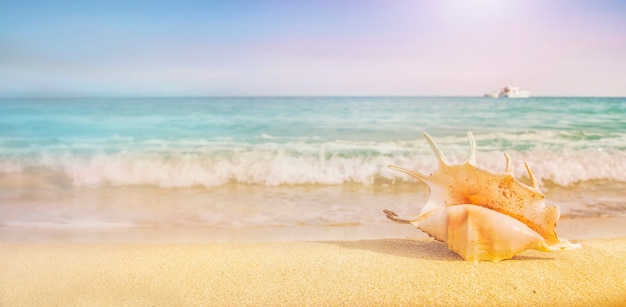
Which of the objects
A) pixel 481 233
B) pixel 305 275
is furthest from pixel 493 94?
pixel 305 275

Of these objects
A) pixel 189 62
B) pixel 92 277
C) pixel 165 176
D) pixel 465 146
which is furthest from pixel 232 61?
pixel 92 277

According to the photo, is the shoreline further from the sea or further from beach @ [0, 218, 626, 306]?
beach @ [0, 218, 626, 306]

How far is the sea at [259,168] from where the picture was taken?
4.12m

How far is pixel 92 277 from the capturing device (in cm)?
251

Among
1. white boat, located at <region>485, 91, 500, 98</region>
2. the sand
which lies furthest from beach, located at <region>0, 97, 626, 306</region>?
white boat, located at <region>485, 91, 500, 98</region>

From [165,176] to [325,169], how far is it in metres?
1.85

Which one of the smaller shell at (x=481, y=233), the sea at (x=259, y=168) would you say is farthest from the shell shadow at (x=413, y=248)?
the sea at (x=259, y=168)

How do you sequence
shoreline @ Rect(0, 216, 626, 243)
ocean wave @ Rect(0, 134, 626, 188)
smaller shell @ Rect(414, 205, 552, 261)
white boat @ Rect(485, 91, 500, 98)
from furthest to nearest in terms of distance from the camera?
white boat @ Rect(485, 91, 500, 98) → ocean wave @ Rect(0, 134, 626, 188) → shoreline @ Rect(0, 216, 626, 243) → smaller shell @ Rect(414, 205, 552, 261)

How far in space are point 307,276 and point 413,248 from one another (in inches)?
29.3

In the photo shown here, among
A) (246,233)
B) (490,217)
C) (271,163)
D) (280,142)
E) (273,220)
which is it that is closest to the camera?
(490,217)

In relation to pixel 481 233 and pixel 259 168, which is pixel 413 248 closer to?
pixel 481 233

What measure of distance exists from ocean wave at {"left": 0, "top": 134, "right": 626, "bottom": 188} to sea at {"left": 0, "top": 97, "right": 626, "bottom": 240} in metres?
0.02

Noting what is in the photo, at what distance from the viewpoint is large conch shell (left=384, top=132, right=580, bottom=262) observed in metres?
2.40

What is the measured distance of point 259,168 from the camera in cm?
597
